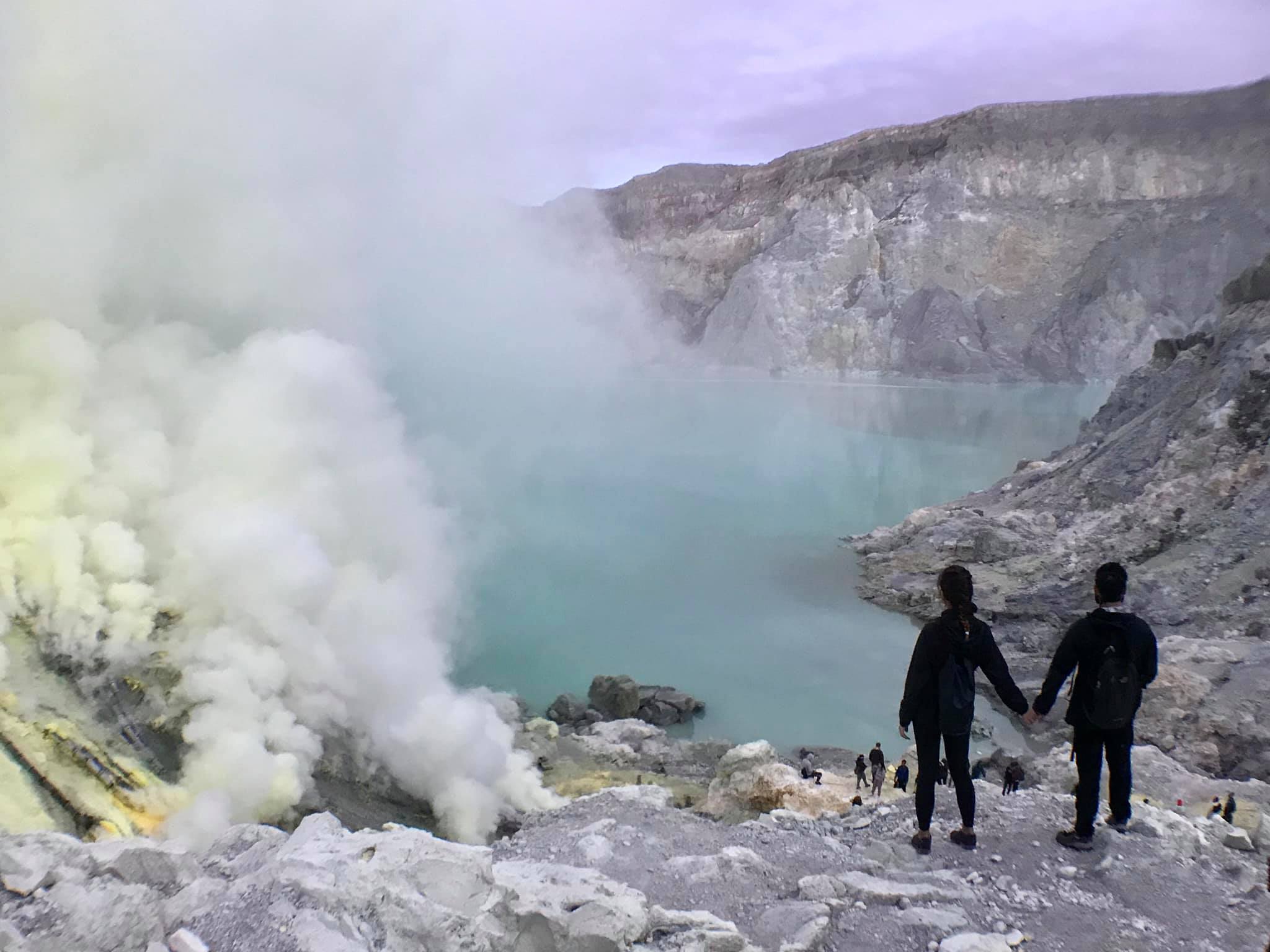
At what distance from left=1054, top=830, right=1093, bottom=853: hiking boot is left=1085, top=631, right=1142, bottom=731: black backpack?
572 millimetres

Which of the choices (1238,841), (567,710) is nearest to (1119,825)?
(1238,841)

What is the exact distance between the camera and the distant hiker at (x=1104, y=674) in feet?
10.7

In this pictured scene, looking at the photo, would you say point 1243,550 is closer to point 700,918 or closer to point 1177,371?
point 1177,371

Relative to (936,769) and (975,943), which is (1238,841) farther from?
(975,943)

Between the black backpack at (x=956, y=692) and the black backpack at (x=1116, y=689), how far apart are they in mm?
488

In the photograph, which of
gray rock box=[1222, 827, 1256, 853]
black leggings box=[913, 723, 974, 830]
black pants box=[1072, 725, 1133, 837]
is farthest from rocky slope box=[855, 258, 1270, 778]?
black leggings box=[913, 723, 974, 830]

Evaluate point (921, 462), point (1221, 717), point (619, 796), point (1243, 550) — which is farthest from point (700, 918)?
point (921, 462)

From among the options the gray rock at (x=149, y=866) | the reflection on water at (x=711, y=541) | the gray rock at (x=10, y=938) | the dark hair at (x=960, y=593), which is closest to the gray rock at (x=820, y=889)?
the dark hair at (x=960, y=593)

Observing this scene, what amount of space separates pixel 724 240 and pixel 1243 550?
6080 cm

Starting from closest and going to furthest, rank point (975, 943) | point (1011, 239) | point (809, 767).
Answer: point (975, 943), point (809, 767), point (1011, 239)

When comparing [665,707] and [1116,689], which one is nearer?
[1116,689]

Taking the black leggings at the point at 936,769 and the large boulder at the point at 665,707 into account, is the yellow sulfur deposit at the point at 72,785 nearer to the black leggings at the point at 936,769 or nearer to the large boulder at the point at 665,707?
the black leggings at the point at 936,769

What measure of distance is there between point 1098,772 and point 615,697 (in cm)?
836

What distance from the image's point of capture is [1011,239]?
58.5 meters
